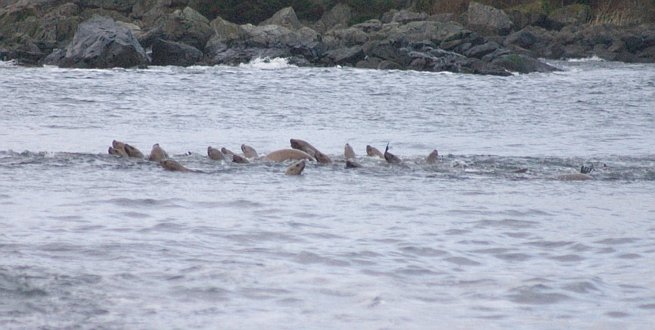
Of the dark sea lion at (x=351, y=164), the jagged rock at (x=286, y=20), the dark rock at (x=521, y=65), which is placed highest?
the jagged rock at (x=286, y=20)

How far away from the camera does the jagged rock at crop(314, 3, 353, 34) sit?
156 ft

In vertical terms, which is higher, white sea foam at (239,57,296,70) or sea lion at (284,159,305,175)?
white sea foam at (239,57,296,70)

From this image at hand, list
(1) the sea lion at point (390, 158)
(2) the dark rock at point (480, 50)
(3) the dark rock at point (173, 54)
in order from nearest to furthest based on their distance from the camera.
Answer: (1) the sea lion at point (390, 158), (3) the dark rock at point (173, 54), (2) the dark rock at point (480, 50)

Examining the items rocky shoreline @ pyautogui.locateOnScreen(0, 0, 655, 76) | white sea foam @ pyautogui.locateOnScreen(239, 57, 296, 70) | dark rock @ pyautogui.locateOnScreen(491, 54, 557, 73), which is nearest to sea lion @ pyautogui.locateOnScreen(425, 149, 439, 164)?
rocky shoreline @ pyautogui.locateOnScreen(0, 0, 655, 76)

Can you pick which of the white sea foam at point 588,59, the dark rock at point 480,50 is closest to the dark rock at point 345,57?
the dark rock at point 480,50

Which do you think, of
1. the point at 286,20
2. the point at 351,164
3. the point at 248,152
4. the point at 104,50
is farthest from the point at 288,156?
the point at 286,20

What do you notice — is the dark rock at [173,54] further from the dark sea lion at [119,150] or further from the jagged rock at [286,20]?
the dark sea lion at [119,150]

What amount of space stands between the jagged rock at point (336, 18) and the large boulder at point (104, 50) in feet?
49.9

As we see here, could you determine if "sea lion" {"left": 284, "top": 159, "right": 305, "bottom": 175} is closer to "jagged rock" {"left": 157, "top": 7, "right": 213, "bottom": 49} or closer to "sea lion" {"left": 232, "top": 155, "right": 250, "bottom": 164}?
"sea lion" {"left": 232, "top": 155, "right": 250, "bottom": 164}

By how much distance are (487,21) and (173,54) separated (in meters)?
16.4

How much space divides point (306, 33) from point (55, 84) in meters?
16.2

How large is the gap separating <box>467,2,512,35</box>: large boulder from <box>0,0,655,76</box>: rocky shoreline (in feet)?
0.13

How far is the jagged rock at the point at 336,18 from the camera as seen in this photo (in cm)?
4767

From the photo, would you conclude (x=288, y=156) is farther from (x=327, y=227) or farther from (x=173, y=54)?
(x=173, y=54)
